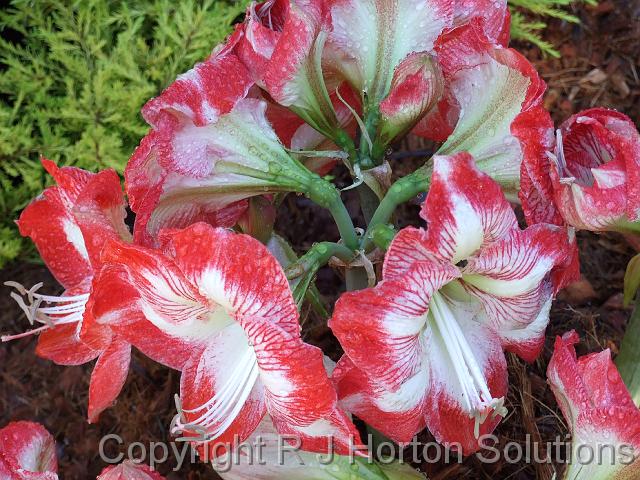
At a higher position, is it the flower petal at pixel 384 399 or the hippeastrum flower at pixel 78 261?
the hippeastrum flower at pixel 78 261

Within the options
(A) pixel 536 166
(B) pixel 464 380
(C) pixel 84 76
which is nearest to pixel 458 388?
(B) pixel 464 380

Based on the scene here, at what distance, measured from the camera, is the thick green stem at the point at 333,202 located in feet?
2.70

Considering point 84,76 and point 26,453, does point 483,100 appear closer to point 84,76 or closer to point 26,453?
point 26,453

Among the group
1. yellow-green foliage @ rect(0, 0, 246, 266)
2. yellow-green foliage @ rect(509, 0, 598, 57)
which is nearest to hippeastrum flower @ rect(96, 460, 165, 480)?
yellow-green foliage @ rect(0, 0, 246, 266)

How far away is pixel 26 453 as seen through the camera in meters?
0.97

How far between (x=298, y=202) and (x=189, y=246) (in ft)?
3.46

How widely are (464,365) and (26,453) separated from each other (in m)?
0.56

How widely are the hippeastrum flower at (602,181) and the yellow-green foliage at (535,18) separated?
0.95 metres

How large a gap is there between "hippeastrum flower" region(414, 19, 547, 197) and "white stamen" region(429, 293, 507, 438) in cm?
15

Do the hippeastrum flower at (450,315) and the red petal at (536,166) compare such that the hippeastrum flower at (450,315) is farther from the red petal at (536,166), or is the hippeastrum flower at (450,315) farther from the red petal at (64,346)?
the red petal at (64,346)

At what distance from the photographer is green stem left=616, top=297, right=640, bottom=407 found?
2.92ft

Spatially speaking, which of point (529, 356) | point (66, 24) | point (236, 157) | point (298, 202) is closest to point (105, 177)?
point (236, 157)

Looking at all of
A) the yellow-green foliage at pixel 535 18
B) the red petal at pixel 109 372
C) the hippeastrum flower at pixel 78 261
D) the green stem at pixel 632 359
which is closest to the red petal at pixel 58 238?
the hippeastrum flower at pixel 78 261

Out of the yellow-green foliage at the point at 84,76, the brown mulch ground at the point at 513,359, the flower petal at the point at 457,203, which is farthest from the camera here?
the yellow-green foliage at the point at 84,76
